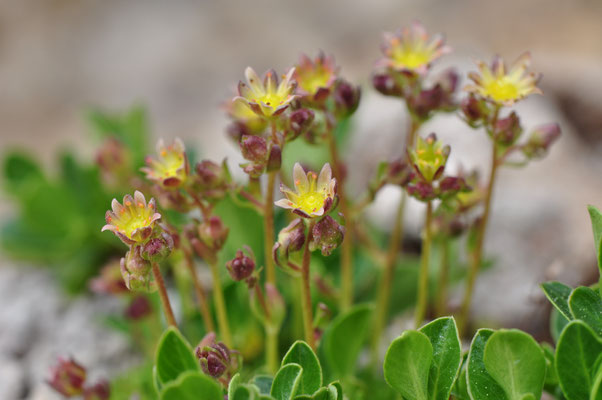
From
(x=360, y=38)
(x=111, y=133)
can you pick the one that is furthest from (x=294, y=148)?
(x=360, y=38)

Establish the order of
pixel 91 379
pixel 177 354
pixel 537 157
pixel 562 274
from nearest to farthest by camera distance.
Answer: pixel 177 354
pixel 537 157
pixel 91 379
pixel 562 274

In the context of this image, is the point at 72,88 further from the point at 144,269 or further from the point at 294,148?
the point at 144,269

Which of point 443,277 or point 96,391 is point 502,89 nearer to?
point 443,277

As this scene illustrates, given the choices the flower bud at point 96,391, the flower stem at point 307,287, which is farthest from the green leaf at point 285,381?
the flower bud at point 96,391

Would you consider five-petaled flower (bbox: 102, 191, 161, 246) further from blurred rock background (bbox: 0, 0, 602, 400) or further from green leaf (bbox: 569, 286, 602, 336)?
blurred rock background (bbox: 0, 0, 602, 400)

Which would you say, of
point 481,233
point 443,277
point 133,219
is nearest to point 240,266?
point 133,219

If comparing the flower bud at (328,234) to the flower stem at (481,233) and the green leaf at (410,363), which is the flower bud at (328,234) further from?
the flower stem at (481,233)
